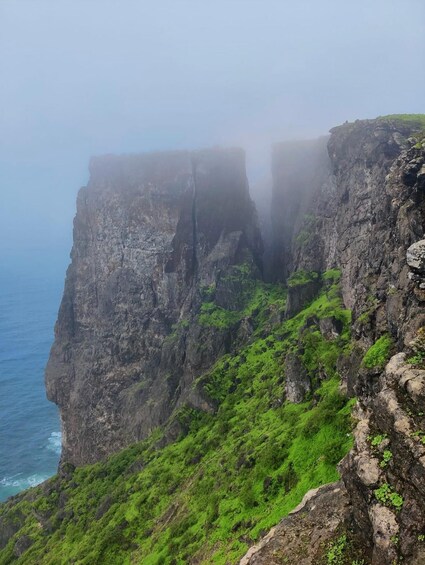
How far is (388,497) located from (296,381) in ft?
79.5

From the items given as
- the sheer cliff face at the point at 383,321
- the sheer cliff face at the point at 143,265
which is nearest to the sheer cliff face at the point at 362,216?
the sheer cliff face at the point at 383,321

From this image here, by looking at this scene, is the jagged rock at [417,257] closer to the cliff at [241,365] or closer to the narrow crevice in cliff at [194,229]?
the cliff at [241,365]

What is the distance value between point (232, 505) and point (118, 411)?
5171 cm

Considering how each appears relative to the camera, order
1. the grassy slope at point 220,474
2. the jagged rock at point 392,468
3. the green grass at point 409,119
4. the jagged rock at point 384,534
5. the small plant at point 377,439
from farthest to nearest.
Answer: the green grass at point 409,119 → the grassy slope at point 220,474 → the small plant at point 377,439 → the jagged rock at point 384,534 → the jagged rock at point 392,468

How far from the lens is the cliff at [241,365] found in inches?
653

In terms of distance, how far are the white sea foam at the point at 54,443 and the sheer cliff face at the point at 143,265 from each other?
2492 cm

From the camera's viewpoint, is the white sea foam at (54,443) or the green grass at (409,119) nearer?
the green grass at (409,119)

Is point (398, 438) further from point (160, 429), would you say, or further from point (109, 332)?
point (109, 332)

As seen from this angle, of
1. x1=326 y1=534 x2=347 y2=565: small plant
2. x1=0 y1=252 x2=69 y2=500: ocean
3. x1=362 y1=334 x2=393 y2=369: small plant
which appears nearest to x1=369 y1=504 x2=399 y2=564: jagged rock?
x1=326 y1=534 x2=347 y2=565: small plant

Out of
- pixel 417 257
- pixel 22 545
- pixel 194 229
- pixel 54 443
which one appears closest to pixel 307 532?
pixel 417 257

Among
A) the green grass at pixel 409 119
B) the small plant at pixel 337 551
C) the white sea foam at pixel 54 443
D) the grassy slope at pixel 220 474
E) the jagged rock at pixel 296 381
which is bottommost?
the white sea foam at pixel 54 443

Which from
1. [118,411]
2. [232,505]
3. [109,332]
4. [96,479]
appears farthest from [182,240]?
[232,505]

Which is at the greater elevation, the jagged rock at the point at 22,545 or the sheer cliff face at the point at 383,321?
the sheer cliff face at the point at 383,321

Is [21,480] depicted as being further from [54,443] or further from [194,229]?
[194,229]
